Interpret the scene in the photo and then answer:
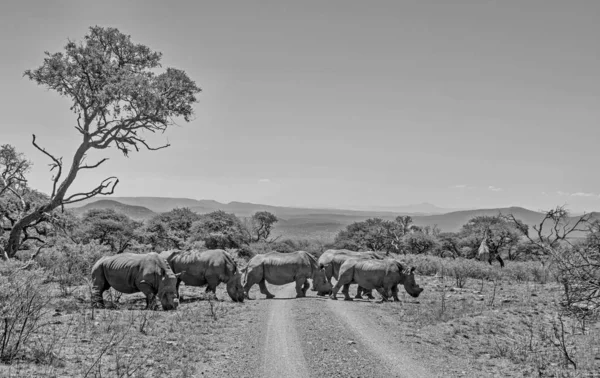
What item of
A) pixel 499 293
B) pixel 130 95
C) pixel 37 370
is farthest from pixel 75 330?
pixel 499 293

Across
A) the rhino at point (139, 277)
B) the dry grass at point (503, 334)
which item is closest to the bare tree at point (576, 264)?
the dry grass at point (503, 334)

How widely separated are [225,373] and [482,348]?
705 centimetres

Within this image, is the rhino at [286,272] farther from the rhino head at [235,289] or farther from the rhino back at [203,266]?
the rhino back at [203,266]

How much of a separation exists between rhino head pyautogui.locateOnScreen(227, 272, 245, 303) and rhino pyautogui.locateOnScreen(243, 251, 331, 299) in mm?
1791

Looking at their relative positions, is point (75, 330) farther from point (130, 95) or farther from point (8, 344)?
point (130, 95)

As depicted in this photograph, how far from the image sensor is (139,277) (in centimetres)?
1584

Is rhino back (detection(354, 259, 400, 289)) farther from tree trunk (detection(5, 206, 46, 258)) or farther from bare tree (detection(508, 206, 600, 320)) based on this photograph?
tree trunk (detection(5, 206, 46, 258))

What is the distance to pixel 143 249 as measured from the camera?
35.2 m

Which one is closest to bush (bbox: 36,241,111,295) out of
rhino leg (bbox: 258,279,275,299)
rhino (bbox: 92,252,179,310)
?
rhino (bbox: 92,252,179,310)

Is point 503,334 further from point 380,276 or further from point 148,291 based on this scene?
point 148,291

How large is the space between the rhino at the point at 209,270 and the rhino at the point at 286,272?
179cm

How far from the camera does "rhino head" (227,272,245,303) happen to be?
1859 centimetres

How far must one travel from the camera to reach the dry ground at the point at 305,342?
9125mm

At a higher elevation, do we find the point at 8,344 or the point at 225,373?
the point at 8,344
